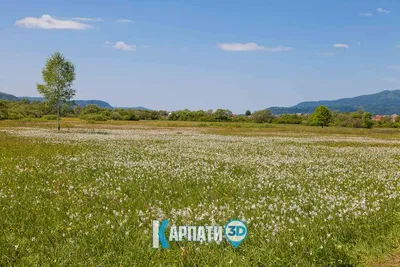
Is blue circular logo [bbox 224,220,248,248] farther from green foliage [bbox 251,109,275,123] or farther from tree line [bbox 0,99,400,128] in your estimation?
green foliage [bbox 251,109,275,123]

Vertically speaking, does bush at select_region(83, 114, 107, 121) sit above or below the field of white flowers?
above

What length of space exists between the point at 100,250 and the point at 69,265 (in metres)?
0.69

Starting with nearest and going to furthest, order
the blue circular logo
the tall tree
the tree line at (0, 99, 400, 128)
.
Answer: the blue circular logo → the tall tree → the tree line at (0, 99, 400, 128)

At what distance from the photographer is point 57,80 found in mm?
47469

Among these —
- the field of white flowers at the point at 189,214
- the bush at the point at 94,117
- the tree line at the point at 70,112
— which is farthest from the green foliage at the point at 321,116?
the field of white flowers at the point at 189,214

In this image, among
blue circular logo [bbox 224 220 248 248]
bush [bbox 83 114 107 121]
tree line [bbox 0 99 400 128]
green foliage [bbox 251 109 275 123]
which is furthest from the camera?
green foliage [bbox 251 109 275 123]

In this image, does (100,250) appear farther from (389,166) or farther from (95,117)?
(95,117)

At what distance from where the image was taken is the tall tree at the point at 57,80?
155ft

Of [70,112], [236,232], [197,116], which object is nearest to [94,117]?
[197,116]

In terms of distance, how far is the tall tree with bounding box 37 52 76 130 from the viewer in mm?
47281

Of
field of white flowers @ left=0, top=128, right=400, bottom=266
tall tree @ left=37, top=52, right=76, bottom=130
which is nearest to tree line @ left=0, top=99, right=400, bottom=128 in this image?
tall tree @ left=37, top=52, right=76, bottom=130

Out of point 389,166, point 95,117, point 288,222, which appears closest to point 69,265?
point 288,222

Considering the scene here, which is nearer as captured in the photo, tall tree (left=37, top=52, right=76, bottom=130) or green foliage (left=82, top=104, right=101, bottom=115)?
tall tree (left=37, top=52, right=76, bottom=130)

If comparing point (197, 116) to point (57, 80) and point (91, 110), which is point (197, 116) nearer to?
point (91, 110)
